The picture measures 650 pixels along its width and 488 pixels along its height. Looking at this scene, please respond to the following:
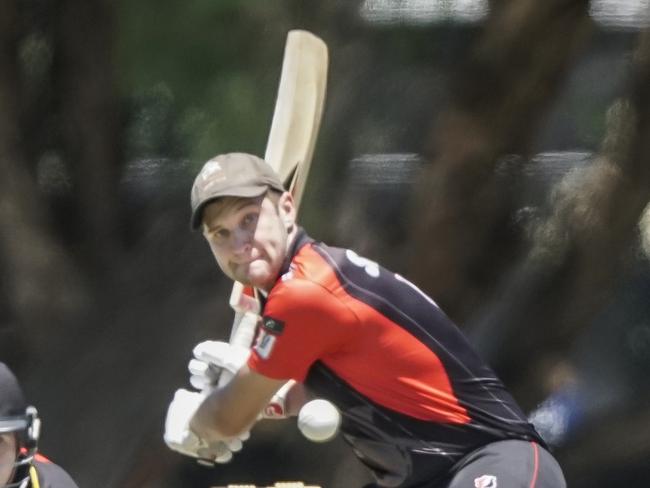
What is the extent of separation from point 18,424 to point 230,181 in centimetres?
61

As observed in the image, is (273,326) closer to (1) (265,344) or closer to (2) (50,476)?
(1) (265,344)

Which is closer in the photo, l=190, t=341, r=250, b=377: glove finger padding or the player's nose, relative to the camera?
the player's nose

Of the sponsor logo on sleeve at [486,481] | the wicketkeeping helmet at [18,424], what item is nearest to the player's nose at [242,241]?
the wicketkeeping helmet at [18,424]

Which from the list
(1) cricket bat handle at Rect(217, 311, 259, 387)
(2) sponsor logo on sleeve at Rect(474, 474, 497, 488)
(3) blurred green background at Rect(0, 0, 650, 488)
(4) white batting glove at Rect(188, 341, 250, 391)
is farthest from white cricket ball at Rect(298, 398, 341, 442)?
(3) blurred green background at Rect(0, 0, 650, 488)

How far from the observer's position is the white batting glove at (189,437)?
9.79 feet

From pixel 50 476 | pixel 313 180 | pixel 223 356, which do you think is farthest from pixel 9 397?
pixel 313 180

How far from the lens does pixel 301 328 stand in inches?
104

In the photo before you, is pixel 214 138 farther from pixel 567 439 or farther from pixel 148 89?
pixel 567 439

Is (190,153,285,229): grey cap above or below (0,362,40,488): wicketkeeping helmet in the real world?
above

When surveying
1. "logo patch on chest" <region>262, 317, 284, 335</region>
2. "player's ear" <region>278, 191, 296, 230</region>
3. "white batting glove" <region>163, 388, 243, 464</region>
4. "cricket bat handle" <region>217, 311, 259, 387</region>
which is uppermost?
"player's ear" <region>278, 191, 296, 230</region>

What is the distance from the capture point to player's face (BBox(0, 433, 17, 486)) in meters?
2.40

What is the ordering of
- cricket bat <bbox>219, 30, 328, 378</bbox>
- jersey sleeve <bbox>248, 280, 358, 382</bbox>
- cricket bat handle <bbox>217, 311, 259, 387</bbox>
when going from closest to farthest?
jersey sleeve <bbox>248, 280, 358, 382</bbox> < cricket bat handle <bbox>217, 311, 259, 387</bbox> < cricket bat <bbox>219, 30, 328, 378</bbox>

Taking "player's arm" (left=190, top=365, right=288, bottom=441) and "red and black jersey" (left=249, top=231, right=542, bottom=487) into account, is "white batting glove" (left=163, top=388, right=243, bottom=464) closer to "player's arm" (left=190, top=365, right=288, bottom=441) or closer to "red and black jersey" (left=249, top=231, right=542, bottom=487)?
"player's arm" (left=190, top=365, right=288, bottom=441)

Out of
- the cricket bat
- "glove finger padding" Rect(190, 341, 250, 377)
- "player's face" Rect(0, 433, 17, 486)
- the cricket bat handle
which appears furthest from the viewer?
the cricket bat
